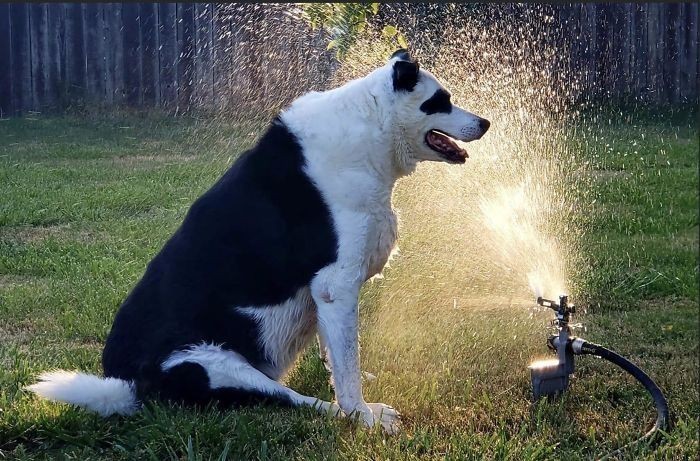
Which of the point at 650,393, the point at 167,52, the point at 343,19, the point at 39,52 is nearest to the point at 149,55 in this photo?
the point at 167,52

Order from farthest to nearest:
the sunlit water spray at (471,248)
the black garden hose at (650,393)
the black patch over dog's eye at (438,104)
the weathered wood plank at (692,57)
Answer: the weathered wood plank at (692,57), the sunlit water spray at (471,248), the black patch over dog's eye at (438,104), the black garden hose at (650,393)

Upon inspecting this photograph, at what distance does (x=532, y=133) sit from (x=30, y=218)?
3.69m

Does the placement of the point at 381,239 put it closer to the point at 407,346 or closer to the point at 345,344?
the point at 345,344

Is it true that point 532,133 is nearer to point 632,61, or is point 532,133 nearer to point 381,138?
point 632,61

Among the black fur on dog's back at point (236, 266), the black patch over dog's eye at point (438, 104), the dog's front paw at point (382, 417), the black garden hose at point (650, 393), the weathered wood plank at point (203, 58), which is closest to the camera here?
the black garden hose at point (650, 393)

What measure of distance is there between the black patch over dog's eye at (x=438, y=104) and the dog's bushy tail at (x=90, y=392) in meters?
1.39

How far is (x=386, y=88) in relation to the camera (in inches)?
129

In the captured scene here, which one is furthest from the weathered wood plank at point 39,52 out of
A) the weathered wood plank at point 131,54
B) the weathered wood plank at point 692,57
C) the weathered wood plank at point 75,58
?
the weathered wood plank at point 692,57

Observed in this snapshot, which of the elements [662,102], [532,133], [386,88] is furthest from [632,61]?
[386,88]

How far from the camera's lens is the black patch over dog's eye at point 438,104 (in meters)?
3.29

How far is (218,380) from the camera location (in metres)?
3.16

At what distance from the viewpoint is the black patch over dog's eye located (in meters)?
3.29

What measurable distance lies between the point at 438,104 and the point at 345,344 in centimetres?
90

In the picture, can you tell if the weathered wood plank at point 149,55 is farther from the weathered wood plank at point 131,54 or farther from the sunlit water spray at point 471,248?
the sunlit water spray at point 471,248
